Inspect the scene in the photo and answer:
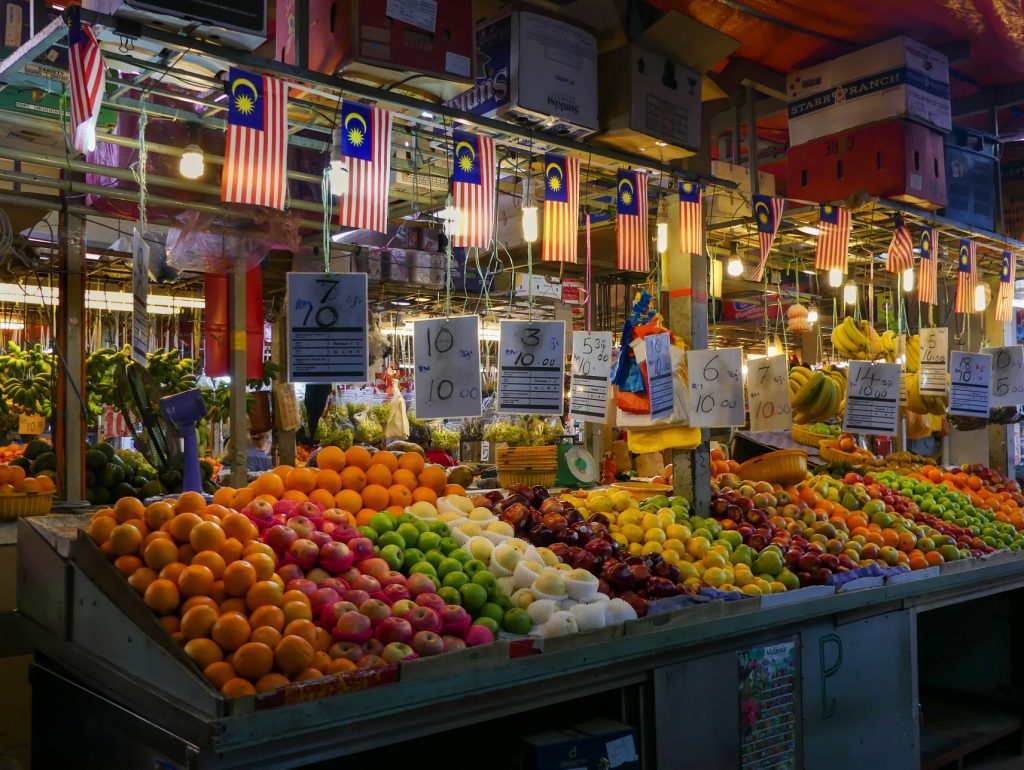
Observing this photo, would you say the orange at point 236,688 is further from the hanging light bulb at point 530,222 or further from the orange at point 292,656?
the hanging light bulb at point 530,222

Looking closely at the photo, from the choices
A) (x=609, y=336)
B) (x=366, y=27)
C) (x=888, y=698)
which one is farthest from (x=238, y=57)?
(x=888, y=698)

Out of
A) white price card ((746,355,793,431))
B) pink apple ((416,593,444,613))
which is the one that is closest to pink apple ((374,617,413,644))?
pink apple ((416,593,444,613))

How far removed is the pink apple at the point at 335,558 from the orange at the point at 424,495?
776 mm

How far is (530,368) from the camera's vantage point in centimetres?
399

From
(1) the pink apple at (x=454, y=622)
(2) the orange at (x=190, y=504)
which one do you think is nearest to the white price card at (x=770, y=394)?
(1) the pink apple at (x=454, y=622)

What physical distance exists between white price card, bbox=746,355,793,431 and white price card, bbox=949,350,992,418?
2.08 metres

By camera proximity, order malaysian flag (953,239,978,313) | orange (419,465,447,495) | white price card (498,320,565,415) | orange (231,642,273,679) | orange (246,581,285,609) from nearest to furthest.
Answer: orange (231,642,273,679)
orange (246,581,285,609)
orange (419,465,447,495)
white price card (498,320,565,415)
malaysian flag (953,239,978,313)

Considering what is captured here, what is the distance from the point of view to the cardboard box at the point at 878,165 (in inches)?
213

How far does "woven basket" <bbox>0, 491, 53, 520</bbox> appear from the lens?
169 inches

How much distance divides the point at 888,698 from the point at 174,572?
3.25 m

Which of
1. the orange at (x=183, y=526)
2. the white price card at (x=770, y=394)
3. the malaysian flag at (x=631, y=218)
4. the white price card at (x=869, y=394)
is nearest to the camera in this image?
the orange at (x=183, y=526)

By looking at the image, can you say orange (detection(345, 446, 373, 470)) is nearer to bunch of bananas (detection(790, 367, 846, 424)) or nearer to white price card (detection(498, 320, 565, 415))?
white price card (detection(498, 320, 565, 415))

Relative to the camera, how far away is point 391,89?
3.47 m

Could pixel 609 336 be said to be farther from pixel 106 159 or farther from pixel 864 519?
pixel 106 159
